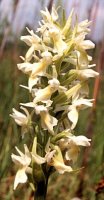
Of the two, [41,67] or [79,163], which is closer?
[41,67]

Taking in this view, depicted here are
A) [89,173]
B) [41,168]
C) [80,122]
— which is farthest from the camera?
[80,122]

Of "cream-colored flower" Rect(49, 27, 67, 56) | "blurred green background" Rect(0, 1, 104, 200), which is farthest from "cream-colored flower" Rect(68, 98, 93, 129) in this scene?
"blurred green background" Rect(0, 1, 104, 200)

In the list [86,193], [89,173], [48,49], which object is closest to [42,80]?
[48,49]

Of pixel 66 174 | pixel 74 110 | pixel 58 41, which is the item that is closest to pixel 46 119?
pixel 74 110

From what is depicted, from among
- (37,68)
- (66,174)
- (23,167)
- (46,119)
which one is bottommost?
(66,174)

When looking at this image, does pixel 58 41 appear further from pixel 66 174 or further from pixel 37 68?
pixel 66 174

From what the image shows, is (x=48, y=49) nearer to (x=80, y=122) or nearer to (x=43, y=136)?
(x=43, y=136)

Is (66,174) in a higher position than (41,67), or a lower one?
lower

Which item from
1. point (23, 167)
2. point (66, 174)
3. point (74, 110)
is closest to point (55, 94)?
point (74, 110)

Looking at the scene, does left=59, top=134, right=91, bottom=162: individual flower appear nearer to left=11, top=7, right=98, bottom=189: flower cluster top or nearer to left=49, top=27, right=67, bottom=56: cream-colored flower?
left=11, top=7, right=98, bottom=189: flower cluster top
